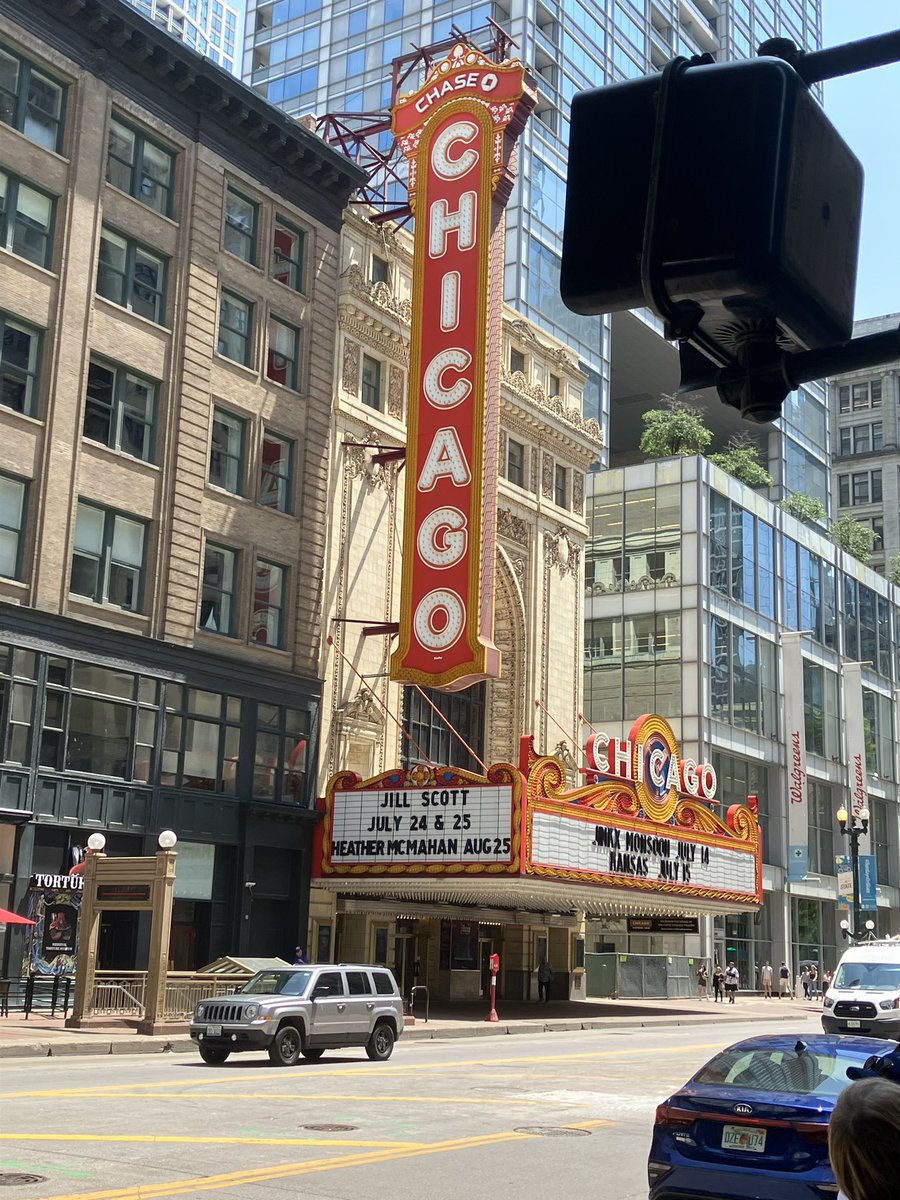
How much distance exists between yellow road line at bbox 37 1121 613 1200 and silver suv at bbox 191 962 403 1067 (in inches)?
352

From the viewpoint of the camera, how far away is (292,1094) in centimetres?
1911

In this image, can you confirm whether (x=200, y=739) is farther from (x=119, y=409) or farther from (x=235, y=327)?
(x=235, y=327)

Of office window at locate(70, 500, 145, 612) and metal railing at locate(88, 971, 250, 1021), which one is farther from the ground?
office window at locate(70, 500, 145, 612)

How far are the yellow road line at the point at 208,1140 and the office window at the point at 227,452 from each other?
27.8 meters

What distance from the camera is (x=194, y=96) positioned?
135 ft

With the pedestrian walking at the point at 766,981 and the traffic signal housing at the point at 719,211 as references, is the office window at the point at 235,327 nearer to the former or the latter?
the pedestrian walking at the point at 766,981

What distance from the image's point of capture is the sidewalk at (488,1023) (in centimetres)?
2655

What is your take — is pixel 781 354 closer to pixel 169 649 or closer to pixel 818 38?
pixel 169 649

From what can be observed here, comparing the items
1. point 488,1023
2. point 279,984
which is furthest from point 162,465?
point 279,984

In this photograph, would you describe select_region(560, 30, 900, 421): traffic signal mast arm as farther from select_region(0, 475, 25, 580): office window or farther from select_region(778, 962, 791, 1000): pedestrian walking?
select_region(778, 962, 791, 1000): pedestrian walking

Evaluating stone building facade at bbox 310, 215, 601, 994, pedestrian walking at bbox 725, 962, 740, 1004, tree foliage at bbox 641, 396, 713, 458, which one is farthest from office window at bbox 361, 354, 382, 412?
tree foliage at bbox 641, 396, 713, 458

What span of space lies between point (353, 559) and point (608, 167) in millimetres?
41957

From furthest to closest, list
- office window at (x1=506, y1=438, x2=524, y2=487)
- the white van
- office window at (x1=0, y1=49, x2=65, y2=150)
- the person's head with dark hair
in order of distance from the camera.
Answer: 1. office window at (x1=506, y1=438, x2=524, y2=487)
2. office window at (x1=0, y1=49, x2=65, y2=150)
3. the white van
4. the person's head with dark hair

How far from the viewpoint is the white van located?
30.6 m
